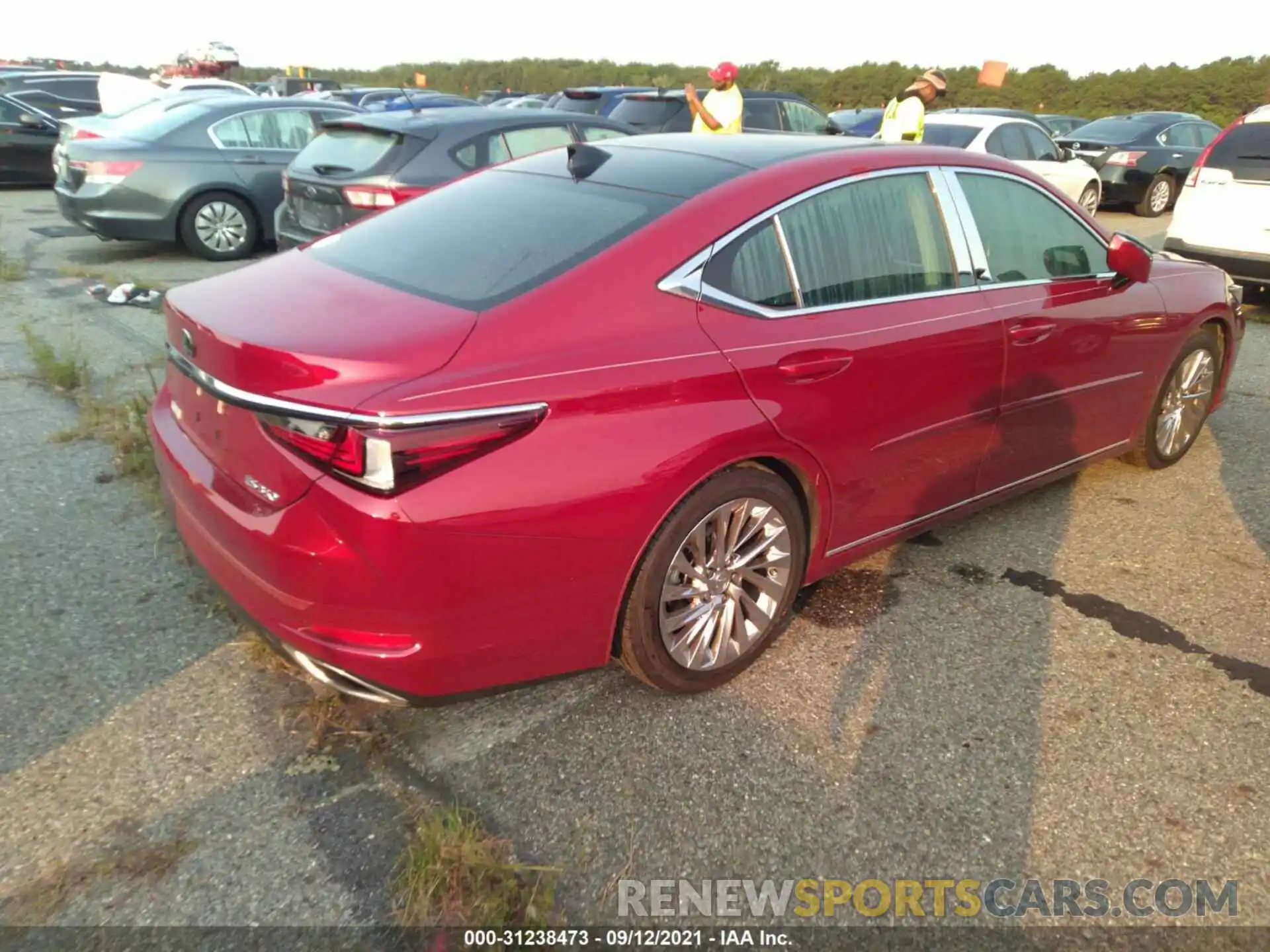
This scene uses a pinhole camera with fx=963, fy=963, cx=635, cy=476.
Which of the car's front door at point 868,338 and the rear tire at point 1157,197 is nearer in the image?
the car's front door at point 868,338

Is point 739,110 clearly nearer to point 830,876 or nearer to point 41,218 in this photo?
point 830,876

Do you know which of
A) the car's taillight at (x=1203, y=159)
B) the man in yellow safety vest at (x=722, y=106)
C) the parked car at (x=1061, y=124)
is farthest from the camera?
the parked car at (x=1061, y=124)

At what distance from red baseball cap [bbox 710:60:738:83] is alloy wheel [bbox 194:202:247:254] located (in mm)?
4628

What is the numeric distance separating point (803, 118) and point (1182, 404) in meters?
8.76

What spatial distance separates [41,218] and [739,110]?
8.73m

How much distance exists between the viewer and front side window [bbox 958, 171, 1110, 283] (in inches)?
139

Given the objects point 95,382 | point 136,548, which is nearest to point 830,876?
point 136,548

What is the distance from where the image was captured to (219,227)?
9.09 meters

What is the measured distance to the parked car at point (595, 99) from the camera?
11.8 metres

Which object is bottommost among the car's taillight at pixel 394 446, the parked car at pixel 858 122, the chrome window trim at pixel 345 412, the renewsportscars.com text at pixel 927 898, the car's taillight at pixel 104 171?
the renewsportscars.com text at pixel 927 898

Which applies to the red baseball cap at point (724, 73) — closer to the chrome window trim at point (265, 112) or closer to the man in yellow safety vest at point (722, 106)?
the man in yellow safety vest at point (722, 106)

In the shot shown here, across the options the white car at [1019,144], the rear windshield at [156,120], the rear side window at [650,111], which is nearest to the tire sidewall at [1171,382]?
the white car at [1019,144]

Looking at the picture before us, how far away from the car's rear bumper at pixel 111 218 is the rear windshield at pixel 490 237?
650cm

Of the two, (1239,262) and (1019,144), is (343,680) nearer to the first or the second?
(1239,262)
